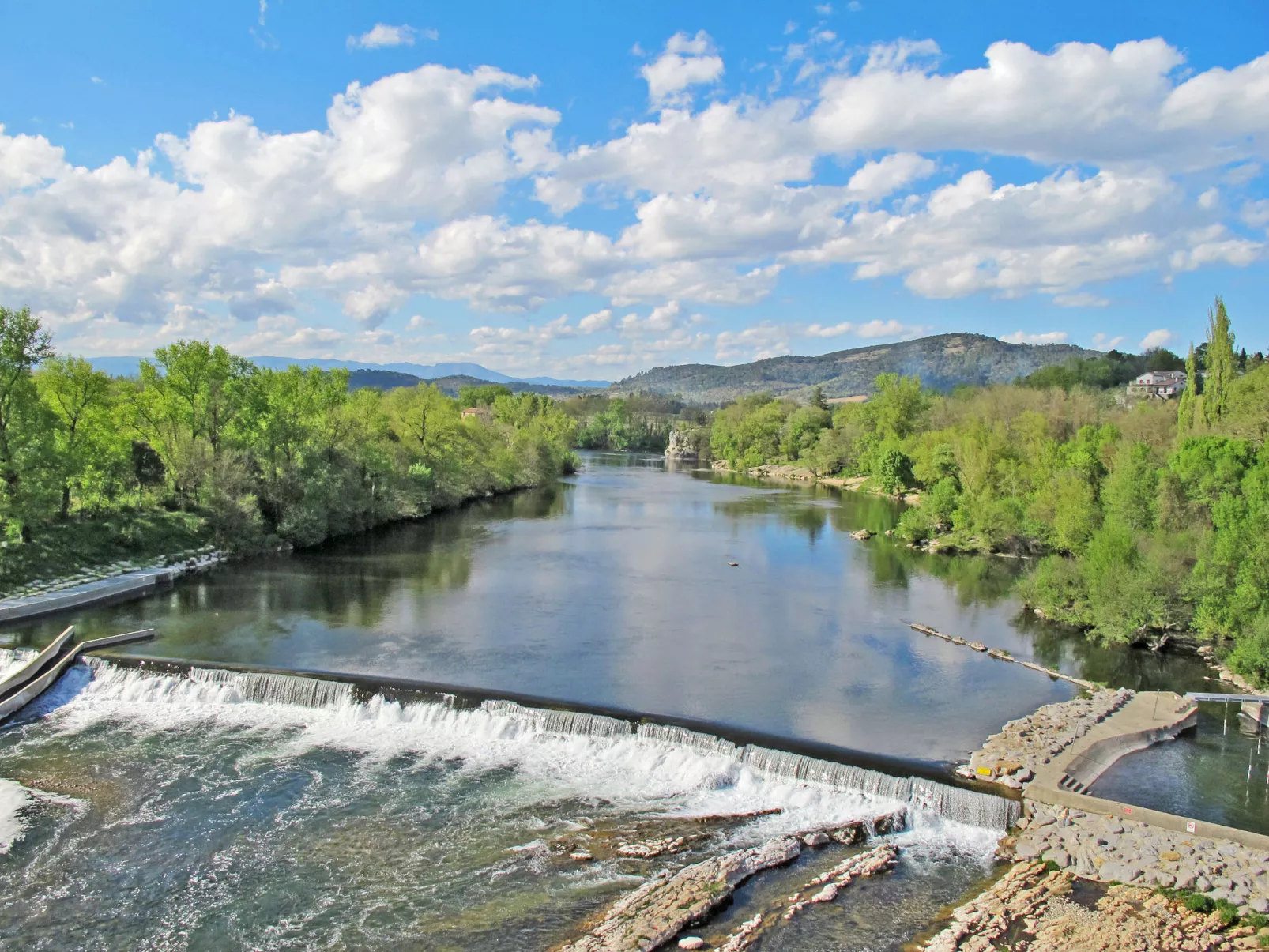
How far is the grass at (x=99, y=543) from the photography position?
27.4 metres

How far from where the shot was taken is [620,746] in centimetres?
1689

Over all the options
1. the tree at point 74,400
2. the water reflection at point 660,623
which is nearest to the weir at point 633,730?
the water reflection at point 660,623

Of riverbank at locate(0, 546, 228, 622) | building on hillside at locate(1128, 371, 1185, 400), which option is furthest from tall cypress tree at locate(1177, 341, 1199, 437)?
building on hillside at locate(1128, 371, 1185, 400)

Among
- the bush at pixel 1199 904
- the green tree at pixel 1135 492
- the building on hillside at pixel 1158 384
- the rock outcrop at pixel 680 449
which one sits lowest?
the bush at pixel 1199 904

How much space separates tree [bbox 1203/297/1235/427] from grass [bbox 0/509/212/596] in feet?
143

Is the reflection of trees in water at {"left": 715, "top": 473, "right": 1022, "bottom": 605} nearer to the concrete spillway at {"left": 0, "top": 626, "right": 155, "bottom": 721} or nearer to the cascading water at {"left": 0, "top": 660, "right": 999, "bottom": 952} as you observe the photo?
the cascading water at {"left": 0, "top": 660, "right": 999, "bottom": 952}

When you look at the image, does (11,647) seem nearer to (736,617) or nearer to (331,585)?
(331,585)

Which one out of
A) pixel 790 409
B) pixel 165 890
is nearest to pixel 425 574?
pixel 165 890

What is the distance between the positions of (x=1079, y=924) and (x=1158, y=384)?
101795mm

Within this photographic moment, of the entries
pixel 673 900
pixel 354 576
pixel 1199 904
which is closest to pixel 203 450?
pixel 354 576

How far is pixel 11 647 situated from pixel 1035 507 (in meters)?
37.9

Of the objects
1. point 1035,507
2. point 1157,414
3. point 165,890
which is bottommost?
point 165,890

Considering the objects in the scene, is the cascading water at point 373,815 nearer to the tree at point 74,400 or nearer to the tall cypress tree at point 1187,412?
the tree at point 74,400

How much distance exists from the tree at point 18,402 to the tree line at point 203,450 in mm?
36
